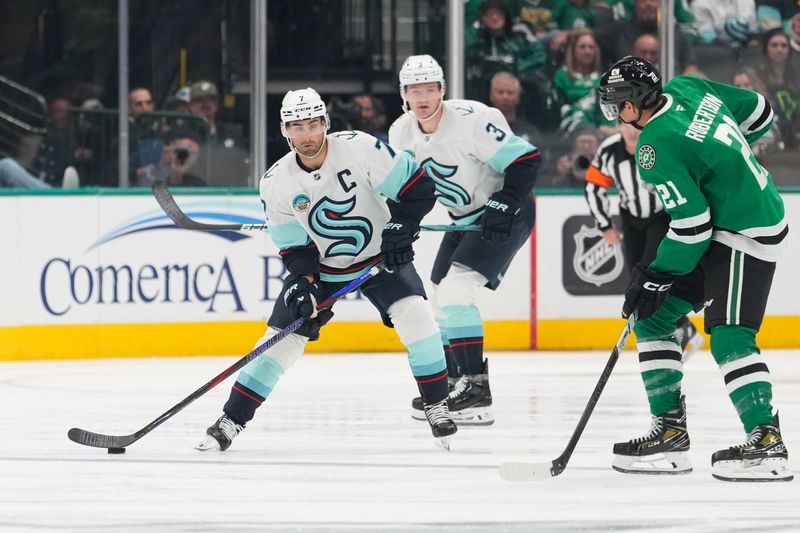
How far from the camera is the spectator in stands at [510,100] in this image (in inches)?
291

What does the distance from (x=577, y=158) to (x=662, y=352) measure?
150 inches

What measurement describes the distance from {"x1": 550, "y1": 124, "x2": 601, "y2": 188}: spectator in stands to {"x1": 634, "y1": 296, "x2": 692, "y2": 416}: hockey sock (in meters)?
3.69

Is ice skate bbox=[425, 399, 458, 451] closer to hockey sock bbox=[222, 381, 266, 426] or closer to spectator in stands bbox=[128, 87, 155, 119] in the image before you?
hockey sock bbox=[222, 381, 266, 426]

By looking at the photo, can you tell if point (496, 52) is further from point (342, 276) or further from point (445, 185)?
point (342, 276)

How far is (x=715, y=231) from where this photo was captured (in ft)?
11.7

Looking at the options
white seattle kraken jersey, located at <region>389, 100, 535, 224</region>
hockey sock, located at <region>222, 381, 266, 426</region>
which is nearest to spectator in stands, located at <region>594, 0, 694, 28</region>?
white seattle kraken jersey, located at <region>389, 100, 535, 224</region>

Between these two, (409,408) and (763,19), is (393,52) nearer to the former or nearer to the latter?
(763,19)

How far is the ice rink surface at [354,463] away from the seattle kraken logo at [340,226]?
1.83 ft

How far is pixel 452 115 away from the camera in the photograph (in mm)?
4762

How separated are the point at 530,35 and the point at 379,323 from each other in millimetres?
1649

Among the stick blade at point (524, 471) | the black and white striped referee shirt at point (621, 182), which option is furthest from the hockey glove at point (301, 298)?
the black and white striped referee shirt at point (621, 182)

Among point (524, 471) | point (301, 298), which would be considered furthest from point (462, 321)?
point (524, 471)

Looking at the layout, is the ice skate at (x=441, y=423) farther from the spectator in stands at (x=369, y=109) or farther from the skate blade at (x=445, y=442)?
the spectator in stands at (x=369, y=109)

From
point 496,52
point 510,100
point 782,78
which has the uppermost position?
point 496,52
